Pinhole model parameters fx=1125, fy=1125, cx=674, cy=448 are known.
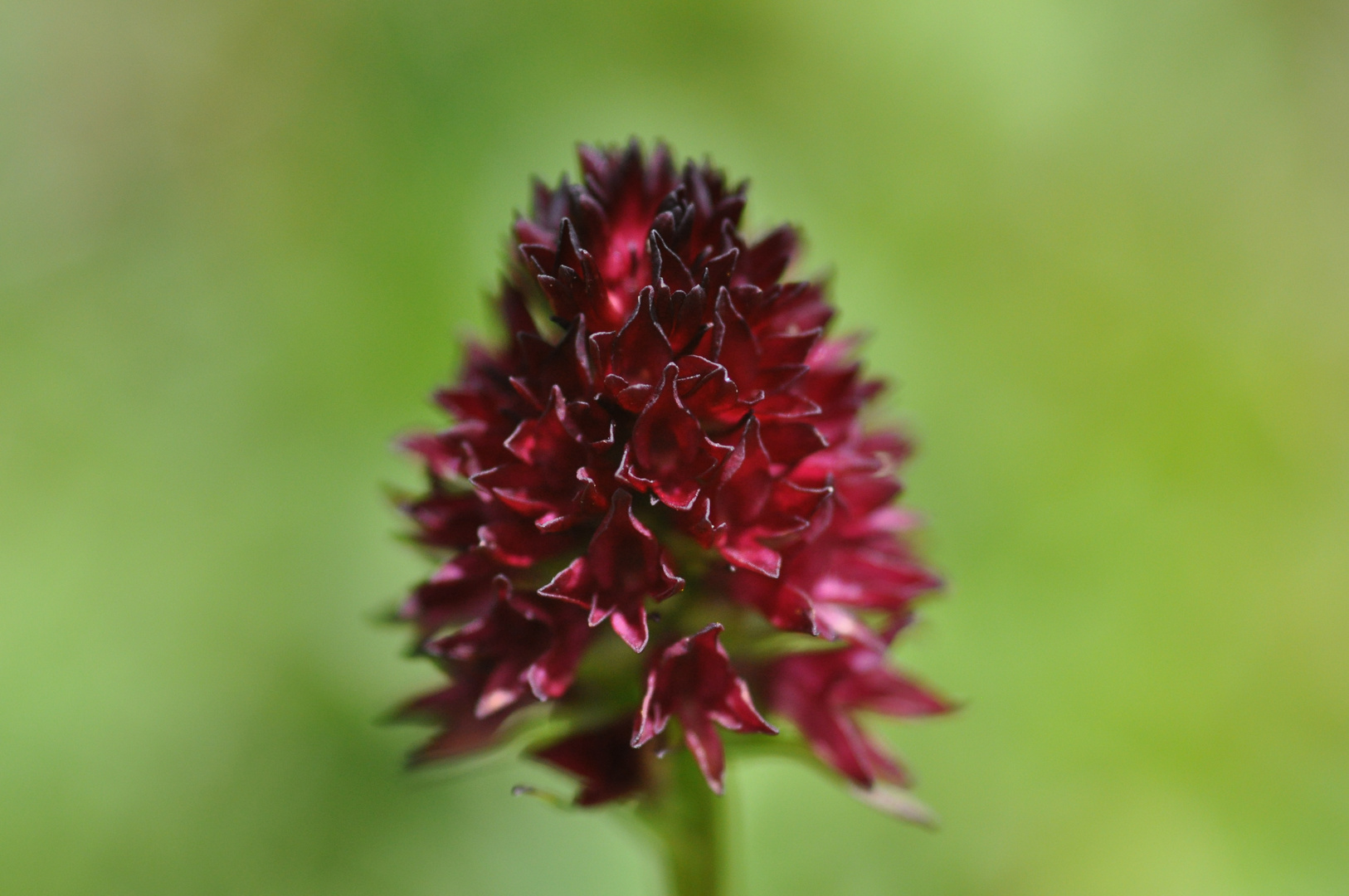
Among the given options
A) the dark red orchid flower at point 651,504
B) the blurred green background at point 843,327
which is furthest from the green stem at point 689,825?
the blurred green background at point 843,327

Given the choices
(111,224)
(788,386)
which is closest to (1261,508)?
(788,386)

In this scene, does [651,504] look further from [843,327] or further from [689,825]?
[843,327]

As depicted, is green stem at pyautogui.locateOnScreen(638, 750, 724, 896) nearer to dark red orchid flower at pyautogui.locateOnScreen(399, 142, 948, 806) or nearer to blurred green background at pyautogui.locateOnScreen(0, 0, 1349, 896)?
dark red orchid flower at pyautogui.locateOnScreen(399, 142, 948, 806)

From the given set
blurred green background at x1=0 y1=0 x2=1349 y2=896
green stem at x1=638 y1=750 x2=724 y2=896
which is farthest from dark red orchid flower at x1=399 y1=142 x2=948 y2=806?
blurred green background at x1=0 y1=0 x2=1349 y2=896

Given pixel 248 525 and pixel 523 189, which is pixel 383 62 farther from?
pixel 248 525

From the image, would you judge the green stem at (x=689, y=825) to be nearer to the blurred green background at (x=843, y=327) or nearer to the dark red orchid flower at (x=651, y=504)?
the dark red orchid flower at (x=651, y=504)

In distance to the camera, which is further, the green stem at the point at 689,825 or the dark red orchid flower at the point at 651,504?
the green stem at the point at 689,825
